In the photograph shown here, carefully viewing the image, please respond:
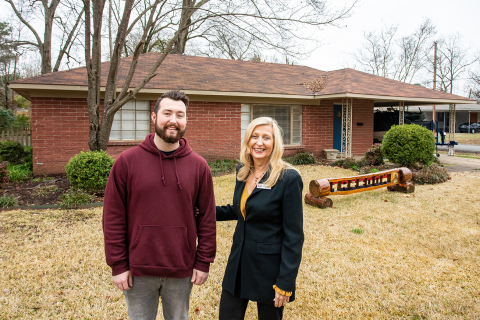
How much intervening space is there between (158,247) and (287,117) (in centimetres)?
1258

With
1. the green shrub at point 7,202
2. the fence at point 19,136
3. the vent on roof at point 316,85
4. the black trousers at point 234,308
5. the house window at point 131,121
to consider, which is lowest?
the green shrub at point 7,202

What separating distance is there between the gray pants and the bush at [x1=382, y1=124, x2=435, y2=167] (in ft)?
32.4

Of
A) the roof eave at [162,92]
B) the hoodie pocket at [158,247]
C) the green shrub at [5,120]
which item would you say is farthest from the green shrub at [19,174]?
the hoodie pocket at [158,247]

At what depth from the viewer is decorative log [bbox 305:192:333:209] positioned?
680 centimetres

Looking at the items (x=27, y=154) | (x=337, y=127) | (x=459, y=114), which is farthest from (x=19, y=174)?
(x=459, y=114)

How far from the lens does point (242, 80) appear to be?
44.8 ft

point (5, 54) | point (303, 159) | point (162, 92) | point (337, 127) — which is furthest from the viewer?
point (5, 54)

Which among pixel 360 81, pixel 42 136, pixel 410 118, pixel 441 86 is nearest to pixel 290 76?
pixel 360 81

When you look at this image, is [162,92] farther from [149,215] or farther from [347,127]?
[149,215]

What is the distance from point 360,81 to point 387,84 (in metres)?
1.76

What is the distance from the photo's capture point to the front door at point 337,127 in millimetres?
14555

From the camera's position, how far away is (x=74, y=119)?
10.6 meters

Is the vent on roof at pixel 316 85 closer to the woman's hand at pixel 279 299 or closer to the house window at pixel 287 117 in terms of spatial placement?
the house window at pixel 287 117

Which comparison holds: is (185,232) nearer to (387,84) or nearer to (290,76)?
(290,76)
